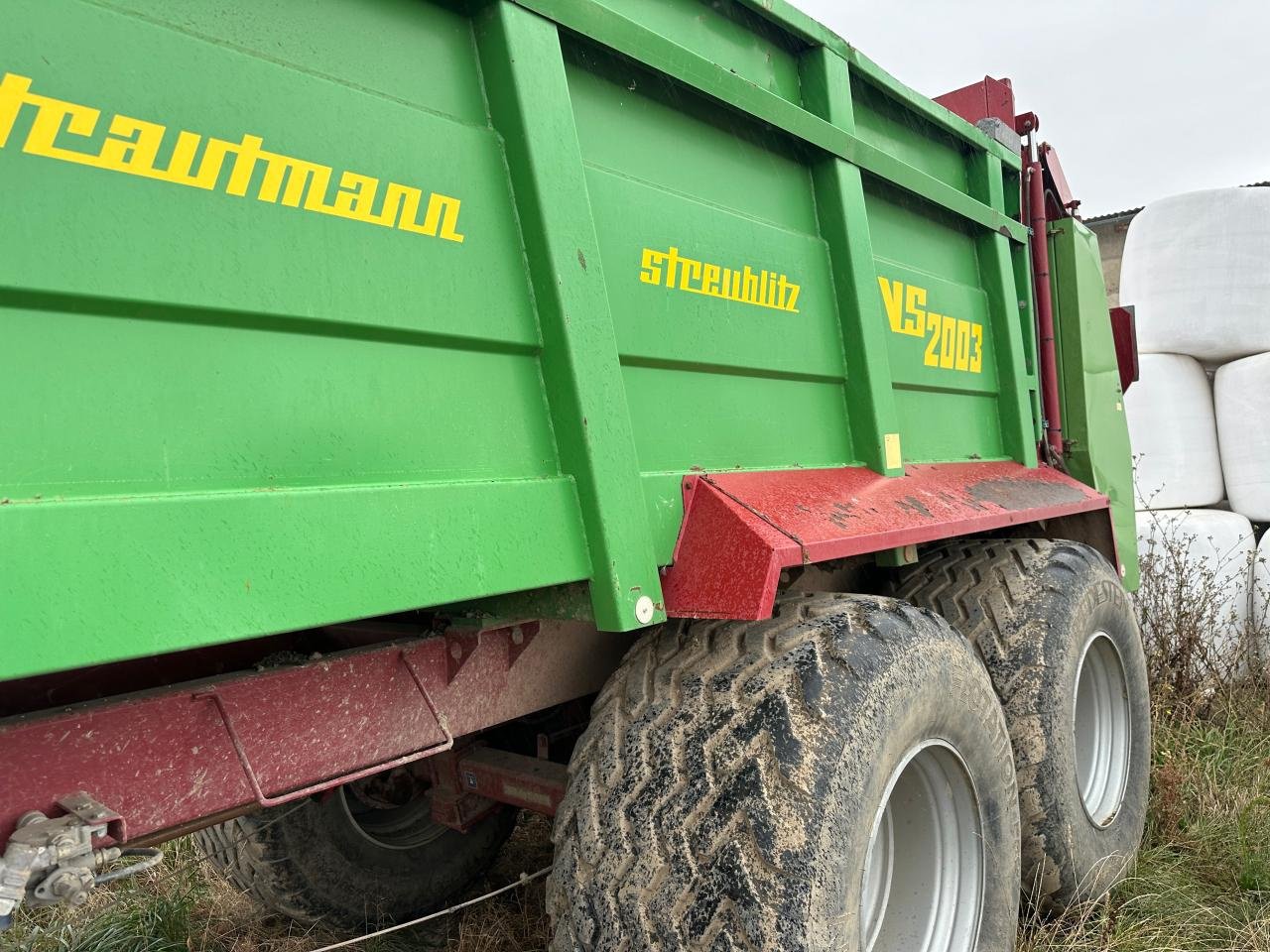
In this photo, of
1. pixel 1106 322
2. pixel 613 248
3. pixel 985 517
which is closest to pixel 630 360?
pixel 613 248

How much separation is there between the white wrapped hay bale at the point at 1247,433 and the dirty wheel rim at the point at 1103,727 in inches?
112

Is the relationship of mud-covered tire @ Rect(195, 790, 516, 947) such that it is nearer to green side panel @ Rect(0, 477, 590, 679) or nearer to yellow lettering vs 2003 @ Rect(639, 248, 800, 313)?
green side panel @ Rect(0, 477, 590, 679)

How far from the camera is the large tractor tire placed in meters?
2.77

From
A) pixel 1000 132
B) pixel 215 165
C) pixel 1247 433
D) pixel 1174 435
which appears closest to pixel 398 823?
pixel 215 165

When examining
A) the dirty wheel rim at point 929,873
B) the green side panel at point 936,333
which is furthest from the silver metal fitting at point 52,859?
the green side panel at point 936,333

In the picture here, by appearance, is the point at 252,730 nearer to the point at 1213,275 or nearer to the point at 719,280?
the point at 719,280

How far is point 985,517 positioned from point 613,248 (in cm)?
137

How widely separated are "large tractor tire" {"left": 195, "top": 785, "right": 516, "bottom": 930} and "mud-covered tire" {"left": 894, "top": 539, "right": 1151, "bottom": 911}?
154 cm

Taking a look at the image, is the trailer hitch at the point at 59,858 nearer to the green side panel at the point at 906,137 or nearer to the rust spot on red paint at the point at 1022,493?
the rust spot on red paint at the point at 1022,493

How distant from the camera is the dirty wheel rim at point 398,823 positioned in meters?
2.96

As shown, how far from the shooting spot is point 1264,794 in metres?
3.77

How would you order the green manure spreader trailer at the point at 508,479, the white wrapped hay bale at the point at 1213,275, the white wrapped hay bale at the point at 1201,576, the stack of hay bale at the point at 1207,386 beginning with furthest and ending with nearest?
1. the white wrapped hay bale at the point at 1213,275
2. the stack of hay bale at the point at 1207,386
3. the white wrapped hay bale at the point at 1201,576
4. the green manure spreader trailer at the point at 508,479

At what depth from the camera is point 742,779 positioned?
5.49 feet

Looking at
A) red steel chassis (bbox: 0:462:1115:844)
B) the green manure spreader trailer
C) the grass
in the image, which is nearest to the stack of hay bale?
the grass
